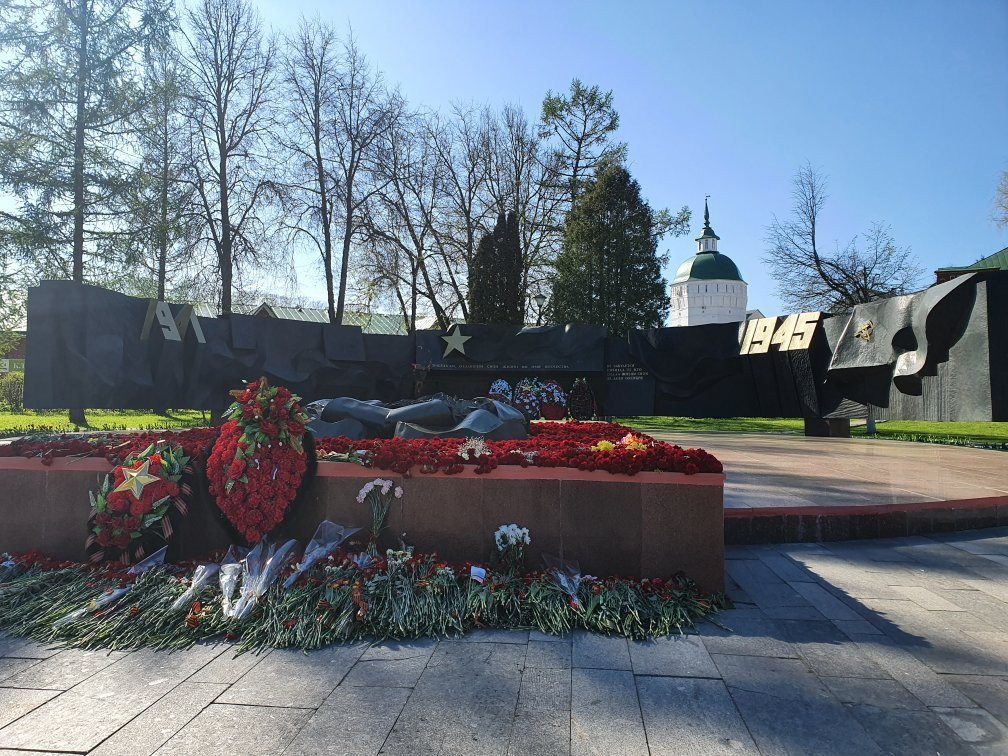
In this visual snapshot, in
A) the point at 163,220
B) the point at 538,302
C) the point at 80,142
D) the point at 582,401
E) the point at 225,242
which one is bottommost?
the point at 582,401

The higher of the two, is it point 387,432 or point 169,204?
point 169,204

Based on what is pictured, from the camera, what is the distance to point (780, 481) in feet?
20.3

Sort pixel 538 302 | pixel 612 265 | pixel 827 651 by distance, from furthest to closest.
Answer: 1. pixel 538 302
2. pixel 612 265
3. pixel 827 651

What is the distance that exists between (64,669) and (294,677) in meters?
1.02

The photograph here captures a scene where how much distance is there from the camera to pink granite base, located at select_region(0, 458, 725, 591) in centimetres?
333

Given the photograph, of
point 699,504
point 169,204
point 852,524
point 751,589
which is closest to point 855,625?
point 751,589

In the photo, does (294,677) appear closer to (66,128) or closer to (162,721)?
(162,721)

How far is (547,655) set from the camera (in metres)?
2.61

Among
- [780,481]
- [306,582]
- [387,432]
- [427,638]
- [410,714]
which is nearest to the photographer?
[410,714]

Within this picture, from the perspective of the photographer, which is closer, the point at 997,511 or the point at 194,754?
the point at 194,754

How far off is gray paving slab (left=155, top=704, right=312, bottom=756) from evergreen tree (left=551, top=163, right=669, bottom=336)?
56.8ft

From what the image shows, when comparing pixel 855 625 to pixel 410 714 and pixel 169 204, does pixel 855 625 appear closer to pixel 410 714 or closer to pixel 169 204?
pixel 410 714

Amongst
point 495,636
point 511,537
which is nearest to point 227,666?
point 495,636

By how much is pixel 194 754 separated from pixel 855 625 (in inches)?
115
